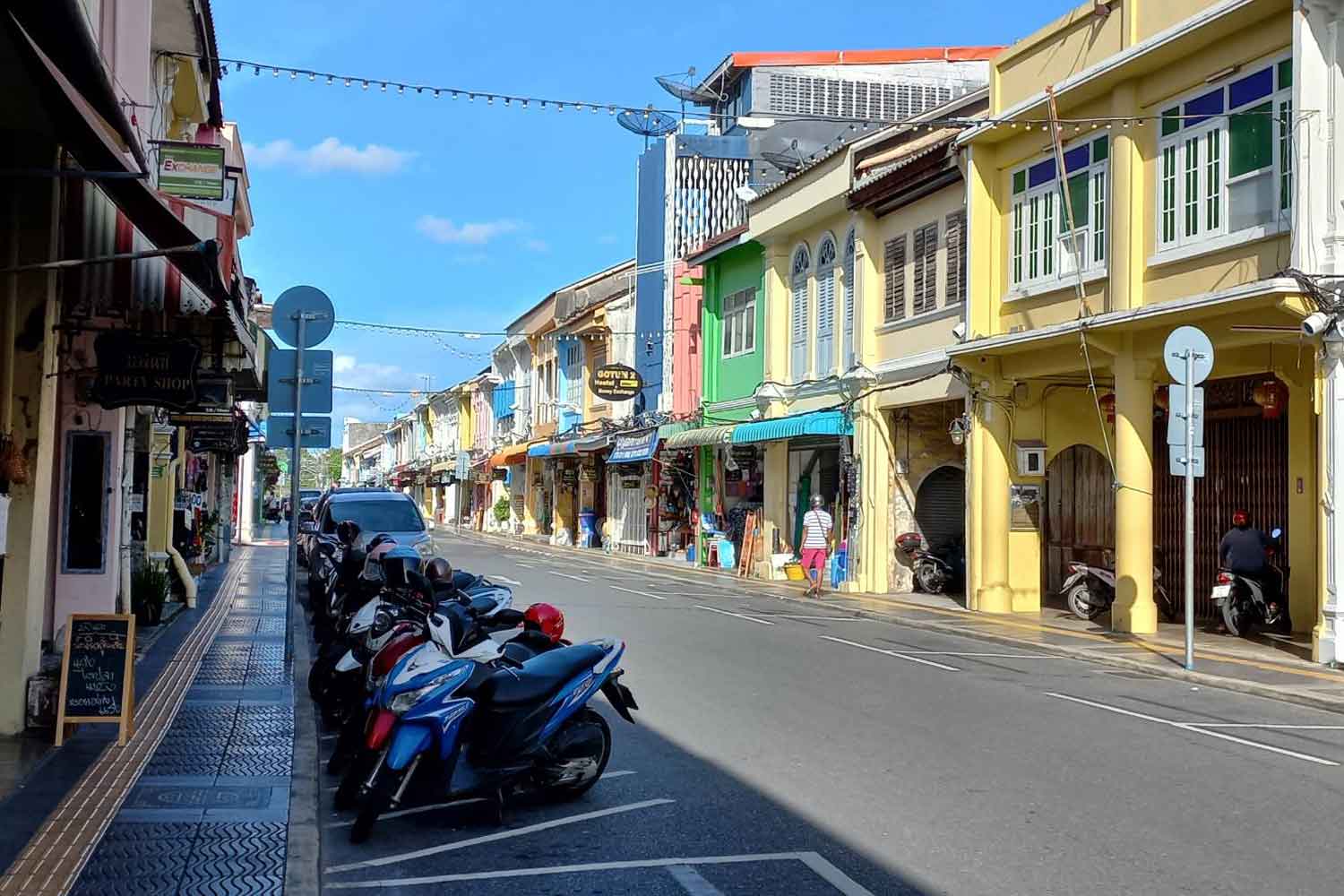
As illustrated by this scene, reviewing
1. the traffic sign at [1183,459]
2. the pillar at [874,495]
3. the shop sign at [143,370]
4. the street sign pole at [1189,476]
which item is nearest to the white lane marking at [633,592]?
the pillar at [874,495]

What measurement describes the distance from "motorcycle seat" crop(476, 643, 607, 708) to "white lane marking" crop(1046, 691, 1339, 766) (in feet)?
16.4

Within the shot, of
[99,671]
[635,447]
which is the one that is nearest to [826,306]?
[635,447]

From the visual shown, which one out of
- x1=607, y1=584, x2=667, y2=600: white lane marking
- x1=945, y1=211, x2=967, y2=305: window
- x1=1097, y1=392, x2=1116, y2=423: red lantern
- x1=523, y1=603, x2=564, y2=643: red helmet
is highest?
x1=945, y1=211, x2=967, y2=305: window

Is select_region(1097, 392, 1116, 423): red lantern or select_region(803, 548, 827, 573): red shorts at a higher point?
select_region(1097, 392, 1116, 423): red lantern

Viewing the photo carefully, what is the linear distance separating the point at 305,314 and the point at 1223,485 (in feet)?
43.2

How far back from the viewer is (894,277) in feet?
77.9

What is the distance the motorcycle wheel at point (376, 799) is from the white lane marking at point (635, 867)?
583 mm

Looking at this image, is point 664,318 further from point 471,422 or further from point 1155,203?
point 471,422

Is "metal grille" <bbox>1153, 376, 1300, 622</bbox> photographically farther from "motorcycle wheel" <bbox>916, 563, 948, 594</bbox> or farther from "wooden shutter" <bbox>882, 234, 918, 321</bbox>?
"wooden shutter" <bbox>882, 234, 918, 321</bbox>

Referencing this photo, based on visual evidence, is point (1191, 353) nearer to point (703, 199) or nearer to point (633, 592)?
point (633, 592)

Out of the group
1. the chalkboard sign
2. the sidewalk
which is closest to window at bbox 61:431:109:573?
the sidewalk

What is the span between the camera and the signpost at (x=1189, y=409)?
13336mm

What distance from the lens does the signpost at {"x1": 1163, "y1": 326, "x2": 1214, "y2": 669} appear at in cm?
1334

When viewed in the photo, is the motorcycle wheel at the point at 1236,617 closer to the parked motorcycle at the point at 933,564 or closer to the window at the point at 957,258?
the window at the point at 957,258
